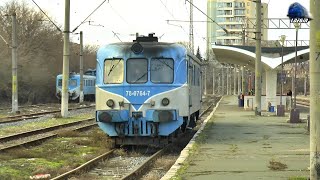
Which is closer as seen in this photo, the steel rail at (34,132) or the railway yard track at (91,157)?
the railway yard track at (91,157)

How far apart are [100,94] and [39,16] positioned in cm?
4752

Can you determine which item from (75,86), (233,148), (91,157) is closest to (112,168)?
(91,157)

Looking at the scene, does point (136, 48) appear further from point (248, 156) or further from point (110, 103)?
point (248, 156)

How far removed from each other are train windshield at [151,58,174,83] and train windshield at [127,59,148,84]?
0.69ft

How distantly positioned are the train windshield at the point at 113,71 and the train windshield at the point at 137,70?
22 centimetres

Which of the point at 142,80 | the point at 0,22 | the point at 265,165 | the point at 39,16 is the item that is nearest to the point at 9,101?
the point at 0,22

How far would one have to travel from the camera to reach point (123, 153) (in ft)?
46.4

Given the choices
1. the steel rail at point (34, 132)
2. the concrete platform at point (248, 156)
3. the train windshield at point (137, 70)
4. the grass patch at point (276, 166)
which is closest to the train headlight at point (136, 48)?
the train windshield at point (137, 70)

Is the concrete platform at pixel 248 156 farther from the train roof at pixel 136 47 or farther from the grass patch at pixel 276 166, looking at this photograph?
the train roof at pixel 136 47

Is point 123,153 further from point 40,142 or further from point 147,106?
point 40,142

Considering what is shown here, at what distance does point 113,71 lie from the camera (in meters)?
14.3

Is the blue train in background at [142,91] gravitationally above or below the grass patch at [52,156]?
above

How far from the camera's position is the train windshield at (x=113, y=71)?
14.2m

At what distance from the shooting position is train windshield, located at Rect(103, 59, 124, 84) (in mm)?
14227
